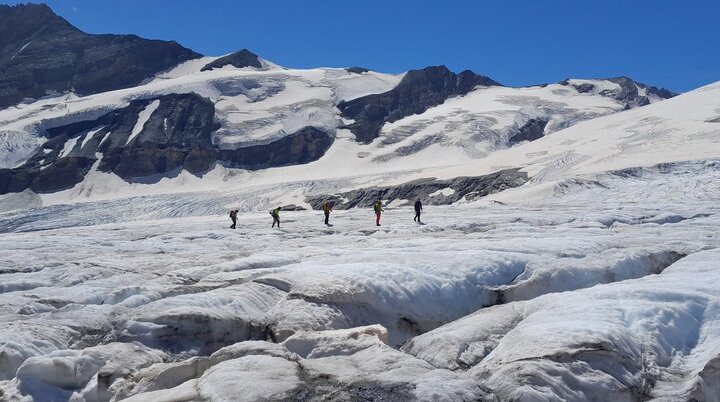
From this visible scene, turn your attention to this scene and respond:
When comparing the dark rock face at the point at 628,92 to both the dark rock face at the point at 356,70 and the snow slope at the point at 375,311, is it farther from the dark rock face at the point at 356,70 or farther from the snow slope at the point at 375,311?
the snow slope at the point at 375,311

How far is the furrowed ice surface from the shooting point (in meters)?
11.5

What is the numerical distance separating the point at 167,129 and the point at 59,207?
43.5 meters

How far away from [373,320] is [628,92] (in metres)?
176

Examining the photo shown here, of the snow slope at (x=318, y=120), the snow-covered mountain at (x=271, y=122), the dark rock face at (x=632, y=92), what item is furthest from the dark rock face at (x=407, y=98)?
the dark rock face at (x=632, y=92)

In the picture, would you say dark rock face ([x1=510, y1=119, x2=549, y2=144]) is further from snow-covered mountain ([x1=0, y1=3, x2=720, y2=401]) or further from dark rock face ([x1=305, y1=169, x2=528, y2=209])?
snow-covered mountain ([x1=0, y1=3, x2=720, y2=401])

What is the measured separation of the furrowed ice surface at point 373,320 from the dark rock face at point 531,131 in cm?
10880

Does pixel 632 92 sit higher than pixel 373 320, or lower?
higher

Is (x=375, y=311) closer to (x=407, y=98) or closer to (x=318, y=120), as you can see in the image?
(x=318, y=120)

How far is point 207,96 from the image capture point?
160m

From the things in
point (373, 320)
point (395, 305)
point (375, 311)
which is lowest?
point (373, 320)

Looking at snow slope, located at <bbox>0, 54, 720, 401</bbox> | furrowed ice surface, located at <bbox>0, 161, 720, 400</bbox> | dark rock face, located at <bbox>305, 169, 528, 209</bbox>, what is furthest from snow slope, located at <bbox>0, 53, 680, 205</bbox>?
furrowed ice surface, located at <bbox>0, 161, 720, 400</bbox>

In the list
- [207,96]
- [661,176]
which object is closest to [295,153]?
[207,96]

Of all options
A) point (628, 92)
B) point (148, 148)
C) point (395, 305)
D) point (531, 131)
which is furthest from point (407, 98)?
point (395, 305)

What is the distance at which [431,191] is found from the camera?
79.2 metres
